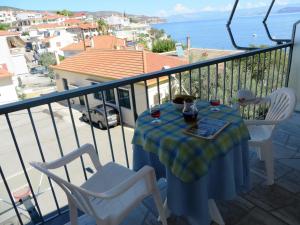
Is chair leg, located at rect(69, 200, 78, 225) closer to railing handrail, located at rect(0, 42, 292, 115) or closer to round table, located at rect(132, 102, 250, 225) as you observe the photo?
round table, located at rect(132, 102, 250, 225)

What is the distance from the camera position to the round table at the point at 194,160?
50.4 inches

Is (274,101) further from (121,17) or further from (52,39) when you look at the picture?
(121,17)

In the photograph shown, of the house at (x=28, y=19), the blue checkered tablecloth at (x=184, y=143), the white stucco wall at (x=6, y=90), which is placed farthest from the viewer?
the house at (x=28, y=19)

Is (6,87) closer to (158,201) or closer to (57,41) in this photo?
(158,201)

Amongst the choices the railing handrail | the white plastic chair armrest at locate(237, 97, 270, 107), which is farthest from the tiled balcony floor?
the railing handrail

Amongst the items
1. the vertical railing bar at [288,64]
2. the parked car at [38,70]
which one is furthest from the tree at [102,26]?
the vertical railing bar at [288,64]

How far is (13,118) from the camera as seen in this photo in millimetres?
15945

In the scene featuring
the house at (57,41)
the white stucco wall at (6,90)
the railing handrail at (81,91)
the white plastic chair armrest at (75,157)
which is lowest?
the white stucco wall at (6,90)

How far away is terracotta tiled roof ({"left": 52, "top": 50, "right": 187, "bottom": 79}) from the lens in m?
12.1

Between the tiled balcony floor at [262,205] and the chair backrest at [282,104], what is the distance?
1.78 feet

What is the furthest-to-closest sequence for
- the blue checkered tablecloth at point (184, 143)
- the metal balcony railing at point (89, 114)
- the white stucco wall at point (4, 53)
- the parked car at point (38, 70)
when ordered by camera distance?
the parked car at point (38, 70)
the white stucco wall at point (4, 53)
the metal balcony railing at point (89, 114)
the blue checkered tablecloth at point (184, 143)

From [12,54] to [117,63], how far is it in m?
17.7

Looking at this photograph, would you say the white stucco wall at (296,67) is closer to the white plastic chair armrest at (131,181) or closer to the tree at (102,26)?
the white plastic chair armrest at (131,181)

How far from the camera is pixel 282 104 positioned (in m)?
2.10
